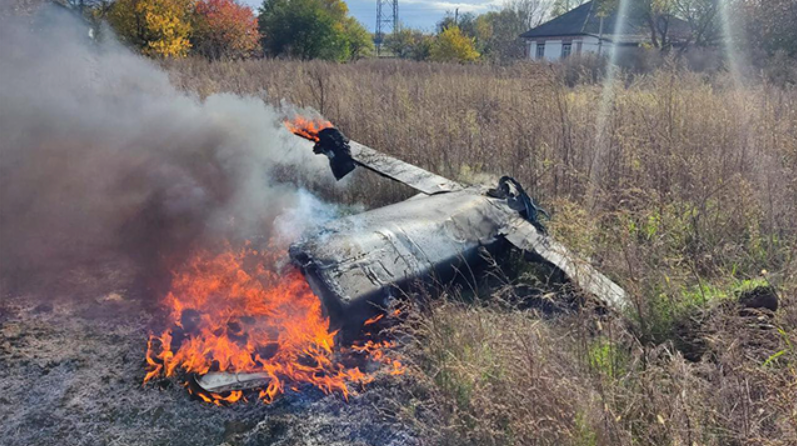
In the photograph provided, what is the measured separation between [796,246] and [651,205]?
4.50 feet

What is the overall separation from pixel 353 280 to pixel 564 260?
184 centimetres

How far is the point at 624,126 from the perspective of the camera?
5.96 metres

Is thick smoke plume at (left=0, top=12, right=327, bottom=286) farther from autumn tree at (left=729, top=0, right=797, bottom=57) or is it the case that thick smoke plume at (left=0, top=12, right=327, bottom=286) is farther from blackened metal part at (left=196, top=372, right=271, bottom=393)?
autumn tree at (left=729, top=0, right=797, bottom=57)

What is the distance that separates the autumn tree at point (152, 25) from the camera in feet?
39.4

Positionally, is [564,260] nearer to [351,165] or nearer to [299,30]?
[351,165]

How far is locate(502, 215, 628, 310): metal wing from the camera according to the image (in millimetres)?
3127

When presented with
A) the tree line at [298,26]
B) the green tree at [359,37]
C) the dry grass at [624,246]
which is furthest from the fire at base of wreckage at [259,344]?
the green tree at [359,37]

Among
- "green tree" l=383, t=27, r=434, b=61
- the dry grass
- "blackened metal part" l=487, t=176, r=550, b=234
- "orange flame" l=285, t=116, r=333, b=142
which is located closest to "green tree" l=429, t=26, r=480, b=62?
"green tree" l=383, t=27, r=434, b=61

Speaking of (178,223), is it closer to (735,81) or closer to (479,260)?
(479,260)

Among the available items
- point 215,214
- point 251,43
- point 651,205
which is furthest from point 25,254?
point 251,43

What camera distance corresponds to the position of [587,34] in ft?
121

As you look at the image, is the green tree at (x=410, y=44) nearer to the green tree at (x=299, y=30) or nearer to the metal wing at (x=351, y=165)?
the green tree at (x=299, y=30)

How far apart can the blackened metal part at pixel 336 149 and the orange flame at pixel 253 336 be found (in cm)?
137

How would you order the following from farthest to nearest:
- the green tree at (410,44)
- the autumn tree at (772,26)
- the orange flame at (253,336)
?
the green tree at (410,44) < the autumn tree at (772,26) < the orange flame at (253,336)
